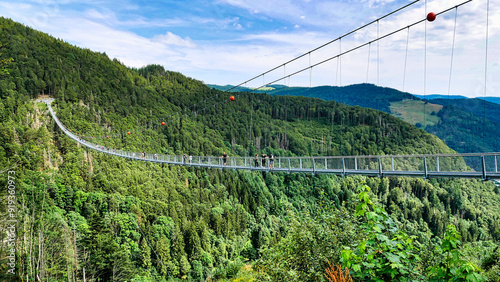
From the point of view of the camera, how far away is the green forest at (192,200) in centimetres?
627

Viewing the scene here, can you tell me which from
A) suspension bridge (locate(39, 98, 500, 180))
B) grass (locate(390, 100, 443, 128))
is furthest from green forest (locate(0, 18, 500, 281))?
grass (locate(390, 100, 443, 128))

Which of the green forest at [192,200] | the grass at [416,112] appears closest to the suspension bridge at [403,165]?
the green forest at [192,200]

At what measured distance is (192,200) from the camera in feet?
229

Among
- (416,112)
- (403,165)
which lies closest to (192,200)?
(403,165)

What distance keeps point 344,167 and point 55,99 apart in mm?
104544

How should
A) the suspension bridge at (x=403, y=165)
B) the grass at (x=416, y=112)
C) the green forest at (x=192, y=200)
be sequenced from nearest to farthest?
1. the green forest at (x=192, y=200)
2. the suspension bridge at (x=403, y=165)
3. the grass at (x=416, y=112)

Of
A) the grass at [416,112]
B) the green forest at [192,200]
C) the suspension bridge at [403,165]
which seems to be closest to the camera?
the green forest at [192,200]

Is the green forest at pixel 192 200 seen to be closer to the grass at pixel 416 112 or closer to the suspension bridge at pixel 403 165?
the suspension bridge at pixel 403 165

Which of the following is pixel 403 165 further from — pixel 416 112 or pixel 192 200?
pixel 416 112

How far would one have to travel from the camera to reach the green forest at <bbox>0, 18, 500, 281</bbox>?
247 inches

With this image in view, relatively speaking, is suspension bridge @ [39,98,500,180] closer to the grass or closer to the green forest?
the green forest

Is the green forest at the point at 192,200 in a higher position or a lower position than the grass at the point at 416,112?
lower

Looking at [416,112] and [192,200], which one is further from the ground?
[416,112]

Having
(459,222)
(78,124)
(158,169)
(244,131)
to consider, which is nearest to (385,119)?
(244,131)
